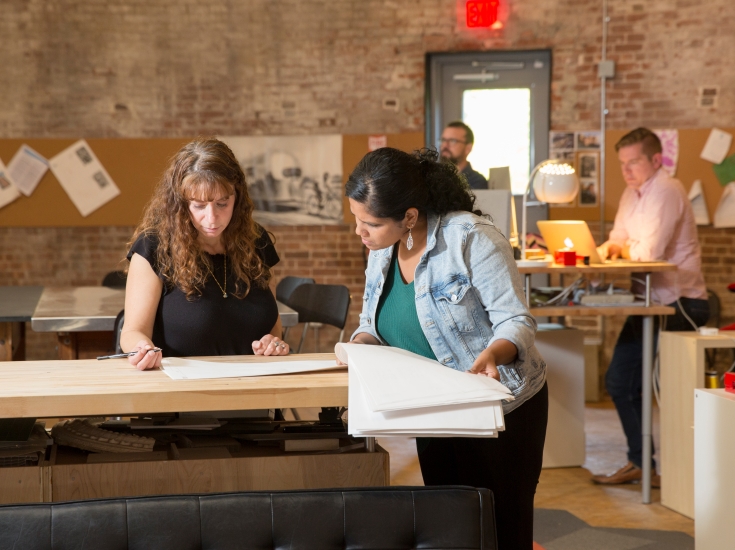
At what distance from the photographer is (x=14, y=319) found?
12.5 ft

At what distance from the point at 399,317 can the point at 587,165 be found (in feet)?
16.6

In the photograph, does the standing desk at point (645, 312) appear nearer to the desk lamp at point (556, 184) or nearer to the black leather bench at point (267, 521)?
the desk lamp at point (556, 184)

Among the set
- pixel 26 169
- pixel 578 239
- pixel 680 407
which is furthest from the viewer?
pixel 26 169

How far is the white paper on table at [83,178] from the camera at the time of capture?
6.90 metres

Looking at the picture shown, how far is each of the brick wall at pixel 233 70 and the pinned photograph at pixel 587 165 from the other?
23 cm

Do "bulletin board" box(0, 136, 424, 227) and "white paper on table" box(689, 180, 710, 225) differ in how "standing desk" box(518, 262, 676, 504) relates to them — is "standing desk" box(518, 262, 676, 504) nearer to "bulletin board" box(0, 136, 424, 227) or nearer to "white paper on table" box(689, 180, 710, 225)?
"white paper on table" box(689, 180, 710, 225)

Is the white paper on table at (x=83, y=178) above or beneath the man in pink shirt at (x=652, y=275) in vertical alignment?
above

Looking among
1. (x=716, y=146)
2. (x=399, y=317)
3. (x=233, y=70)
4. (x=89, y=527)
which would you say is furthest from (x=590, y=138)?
(x=89, y=527)

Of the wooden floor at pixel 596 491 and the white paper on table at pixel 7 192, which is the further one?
the white paper on table at pixel 7 192

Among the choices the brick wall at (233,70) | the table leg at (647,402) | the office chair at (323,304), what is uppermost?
the brick wall at (233,70)

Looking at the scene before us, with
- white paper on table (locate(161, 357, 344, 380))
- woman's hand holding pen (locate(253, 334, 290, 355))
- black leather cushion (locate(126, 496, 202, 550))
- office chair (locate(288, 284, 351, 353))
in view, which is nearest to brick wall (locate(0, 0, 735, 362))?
office chair (locate(288, 284, 351, 353))

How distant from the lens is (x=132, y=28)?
6844mm

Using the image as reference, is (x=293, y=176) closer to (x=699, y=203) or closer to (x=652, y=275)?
(x=699, y=203)

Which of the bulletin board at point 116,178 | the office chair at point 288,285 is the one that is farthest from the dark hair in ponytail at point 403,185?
the bulletin board at point 116,178
